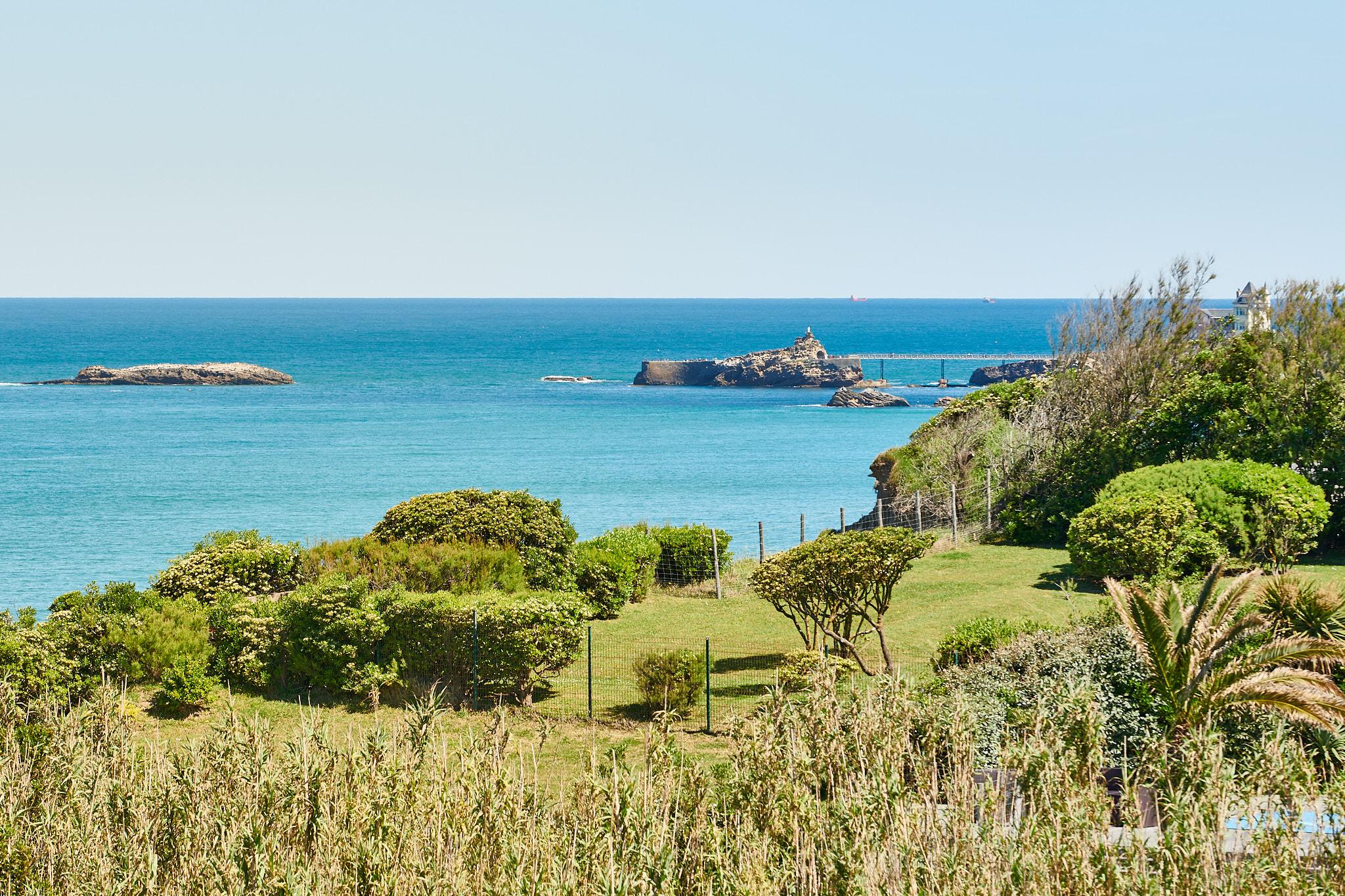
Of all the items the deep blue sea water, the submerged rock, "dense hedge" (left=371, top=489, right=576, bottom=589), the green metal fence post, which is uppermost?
"dense hedge" (left=371, top=489, right=576, bottom=589)

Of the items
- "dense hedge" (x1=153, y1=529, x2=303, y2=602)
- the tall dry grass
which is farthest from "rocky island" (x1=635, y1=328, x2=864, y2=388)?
the tall dry grass

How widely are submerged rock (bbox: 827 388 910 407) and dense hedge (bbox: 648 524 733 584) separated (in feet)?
234

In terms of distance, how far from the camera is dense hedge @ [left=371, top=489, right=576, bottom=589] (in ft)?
66.8

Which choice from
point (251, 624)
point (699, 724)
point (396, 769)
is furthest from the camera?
point (251, 624)

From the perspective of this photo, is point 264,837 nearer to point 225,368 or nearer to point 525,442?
point 525,442

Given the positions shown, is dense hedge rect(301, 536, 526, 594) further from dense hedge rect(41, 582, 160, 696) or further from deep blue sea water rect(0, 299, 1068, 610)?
deep blue sea water rect(0, 299, 1068, 610)

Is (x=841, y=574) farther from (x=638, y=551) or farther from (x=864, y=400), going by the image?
(x=864, y=400)

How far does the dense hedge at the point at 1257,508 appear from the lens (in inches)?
778

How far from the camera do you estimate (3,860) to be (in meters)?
6.88

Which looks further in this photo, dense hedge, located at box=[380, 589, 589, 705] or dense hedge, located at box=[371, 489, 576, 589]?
dense hedge, located at box=[371, 489, 576, 589]

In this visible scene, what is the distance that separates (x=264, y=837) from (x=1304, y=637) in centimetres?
944

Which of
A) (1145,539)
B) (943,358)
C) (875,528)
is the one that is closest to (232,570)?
(875,528)


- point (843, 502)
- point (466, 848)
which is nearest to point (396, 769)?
point (466, 848)

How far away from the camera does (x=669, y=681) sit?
46.6 feet
